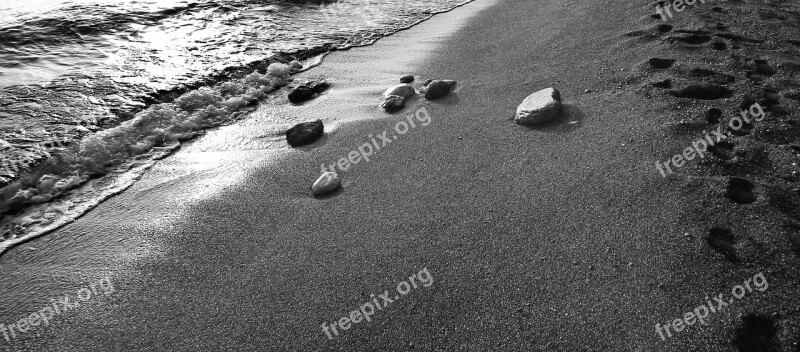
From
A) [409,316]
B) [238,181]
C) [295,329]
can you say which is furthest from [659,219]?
[238,181]

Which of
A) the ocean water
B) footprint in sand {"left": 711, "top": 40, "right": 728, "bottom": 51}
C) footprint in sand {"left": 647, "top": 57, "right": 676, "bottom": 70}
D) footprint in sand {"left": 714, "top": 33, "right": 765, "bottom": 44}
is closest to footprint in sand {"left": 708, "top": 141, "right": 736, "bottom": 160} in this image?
footprint in sand {"left": 647, "top": 57, "right": 676, "bottom": 70}

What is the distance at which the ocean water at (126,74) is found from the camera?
3.44 metres

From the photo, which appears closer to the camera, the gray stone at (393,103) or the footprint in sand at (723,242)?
the footprint in sand at (723,242)

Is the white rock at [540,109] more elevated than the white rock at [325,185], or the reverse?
the white rock at [540,109]

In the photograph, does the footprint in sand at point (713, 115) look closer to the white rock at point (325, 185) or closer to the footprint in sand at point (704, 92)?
the footprint in sand at point (704, 92)

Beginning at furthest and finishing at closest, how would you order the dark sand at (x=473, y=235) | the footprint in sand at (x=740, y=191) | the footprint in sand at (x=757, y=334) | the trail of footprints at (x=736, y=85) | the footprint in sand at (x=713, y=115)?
the footprint in sand at (x=713, y=115) < the footprint in sand at (x=740, y=191) < the trail of footprints at (x=736, y=85) < the dark sand at (x=473, y=235) < the footprint in sand at (x=757, y=334)

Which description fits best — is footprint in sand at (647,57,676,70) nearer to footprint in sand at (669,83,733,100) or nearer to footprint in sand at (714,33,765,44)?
footprint in sand at (669,83,733,100)

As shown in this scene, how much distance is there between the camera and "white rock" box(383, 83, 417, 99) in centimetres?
399

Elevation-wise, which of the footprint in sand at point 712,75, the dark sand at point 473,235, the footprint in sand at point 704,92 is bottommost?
the dark sand at point 473,235

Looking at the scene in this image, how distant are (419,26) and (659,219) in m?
4.67

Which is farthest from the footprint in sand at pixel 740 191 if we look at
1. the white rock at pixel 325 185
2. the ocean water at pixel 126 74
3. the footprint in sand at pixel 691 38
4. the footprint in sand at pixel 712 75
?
the ocean water at pixel 126 74

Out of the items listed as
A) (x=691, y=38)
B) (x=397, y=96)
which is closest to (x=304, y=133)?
(x=397, y=96)

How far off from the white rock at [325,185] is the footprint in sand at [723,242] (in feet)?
6.80

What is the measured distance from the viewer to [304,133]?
355 cm
